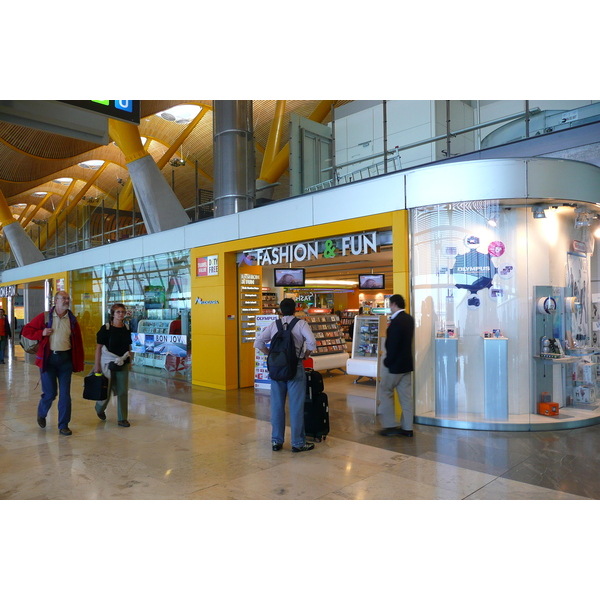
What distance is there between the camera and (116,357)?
20.4ft

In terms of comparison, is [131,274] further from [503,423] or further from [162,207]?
[503,423]

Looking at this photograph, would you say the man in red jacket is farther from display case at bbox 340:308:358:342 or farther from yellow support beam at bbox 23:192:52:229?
yellow support beam at bbox 23:192:52:229

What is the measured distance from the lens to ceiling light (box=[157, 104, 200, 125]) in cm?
2159

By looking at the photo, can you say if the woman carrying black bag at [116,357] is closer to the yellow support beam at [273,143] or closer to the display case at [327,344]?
the display case at [327,344]

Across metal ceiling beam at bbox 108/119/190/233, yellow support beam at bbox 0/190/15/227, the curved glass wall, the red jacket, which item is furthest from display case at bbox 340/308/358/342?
yellow support beam at bbox 0/190/15/227

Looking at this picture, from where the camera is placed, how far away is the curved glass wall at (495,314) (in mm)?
5836

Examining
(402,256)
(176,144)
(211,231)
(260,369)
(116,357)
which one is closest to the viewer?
(402,256)

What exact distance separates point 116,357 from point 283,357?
2.70 m

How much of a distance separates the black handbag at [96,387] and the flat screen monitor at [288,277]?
4.05 m

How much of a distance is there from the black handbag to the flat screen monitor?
405 cm

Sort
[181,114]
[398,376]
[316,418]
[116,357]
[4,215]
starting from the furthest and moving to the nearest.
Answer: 1. [181,114]
2. [4,215]
3. [116,357]
4. [398,376]
5. [316,418]

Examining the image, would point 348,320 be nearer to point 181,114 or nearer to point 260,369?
point 260,369

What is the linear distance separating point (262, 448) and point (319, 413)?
2.35 feet

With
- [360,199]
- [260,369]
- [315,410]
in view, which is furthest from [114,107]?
[260,369]
